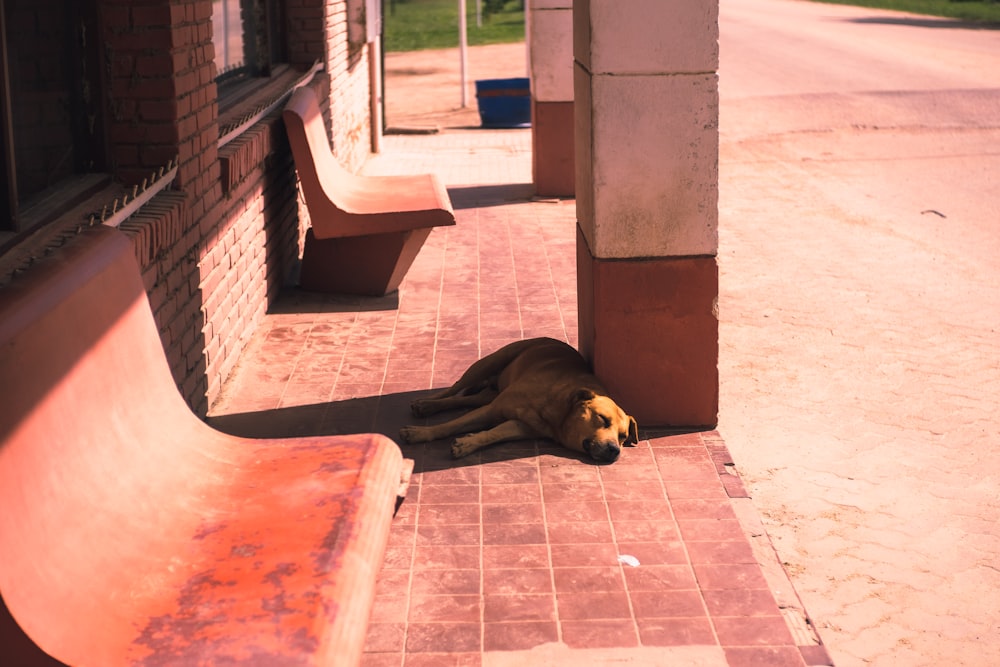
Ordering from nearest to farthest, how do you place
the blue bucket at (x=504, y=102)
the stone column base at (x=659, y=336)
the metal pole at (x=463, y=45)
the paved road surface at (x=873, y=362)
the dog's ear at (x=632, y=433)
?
the paved road surface at (x=873, y=362) < the dog's ear at (x=632, y=433) < the stone column base at (x=659, y=336) < the blue bucket at (x=504, y=102) < the metal pole at (x=463, y=45)

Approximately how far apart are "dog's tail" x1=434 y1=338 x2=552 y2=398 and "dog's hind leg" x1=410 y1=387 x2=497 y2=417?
0.05 meters

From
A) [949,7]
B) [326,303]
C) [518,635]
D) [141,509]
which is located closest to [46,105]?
[141,509]

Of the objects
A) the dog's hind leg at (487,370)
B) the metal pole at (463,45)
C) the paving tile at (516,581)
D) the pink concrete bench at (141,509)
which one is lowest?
the paving tile at (516,581)

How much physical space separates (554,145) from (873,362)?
5405 mm

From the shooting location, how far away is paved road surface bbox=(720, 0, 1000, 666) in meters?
4.48

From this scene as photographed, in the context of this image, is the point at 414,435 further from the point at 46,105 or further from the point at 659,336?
the point at 46,105

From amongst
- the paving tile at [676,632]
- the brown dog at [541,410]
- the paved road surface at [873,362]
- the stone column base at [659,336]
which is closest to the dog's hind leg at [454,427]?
the brown dog at [541,410]

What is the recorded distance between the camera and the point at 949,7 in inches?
1236

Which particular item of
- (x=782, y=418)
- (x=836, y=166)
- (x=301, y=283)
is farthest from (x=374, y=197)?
(x=836, y=166)

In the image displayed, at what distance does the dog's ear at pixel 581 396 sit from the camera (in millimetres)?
5375

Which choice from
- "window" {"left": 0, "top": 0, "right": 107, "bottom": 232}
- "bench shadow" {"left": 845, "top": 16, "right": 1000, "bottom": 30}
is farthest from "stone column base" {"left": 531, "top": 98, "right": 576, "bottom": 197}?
"bench shadow" {"left": 845, "top": 16, "right": 1000, "bottom": 30}

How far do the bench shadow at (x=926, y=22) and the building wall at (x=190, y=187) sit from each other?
23.1 meters

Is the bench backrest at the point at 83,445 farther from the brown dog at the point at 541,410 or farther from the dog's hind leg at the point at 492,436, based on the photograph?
the brown dog at the point at 541,410

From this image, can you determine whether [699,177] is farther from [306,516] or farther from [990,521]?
[306,516]
